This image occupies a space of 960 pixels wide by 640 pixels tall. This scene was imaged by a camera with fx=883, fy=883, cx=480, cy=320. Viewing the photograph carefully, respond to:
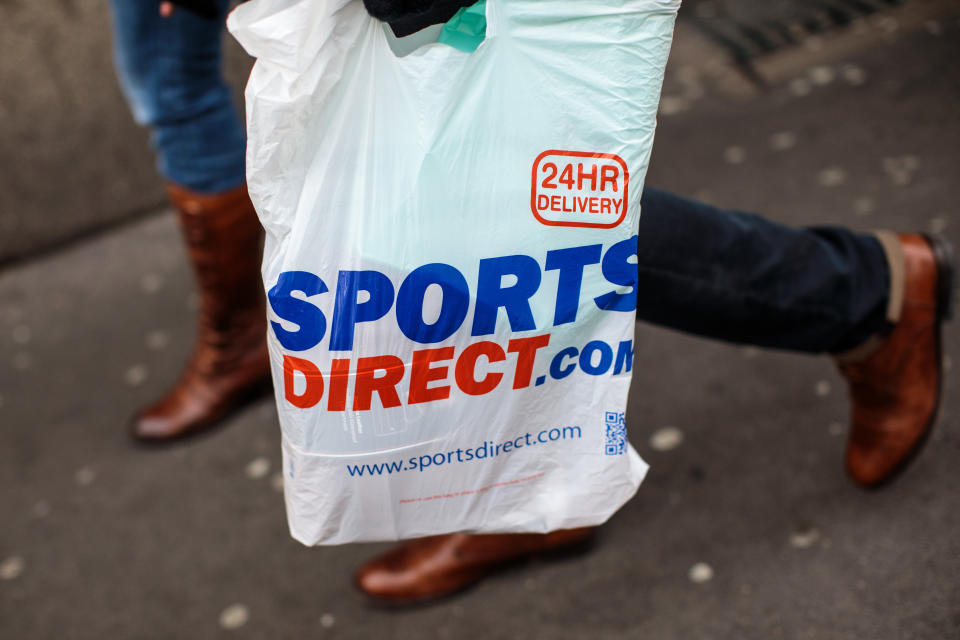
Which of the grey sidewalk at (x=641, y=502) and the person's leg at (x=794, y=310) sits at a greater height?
the person's leg at (x=794, y=310)

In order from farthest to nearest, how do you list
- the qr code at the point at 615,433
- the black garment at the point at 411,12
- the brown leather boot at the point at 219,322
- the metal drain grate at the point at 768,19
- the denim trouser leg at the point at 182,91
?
the metal drain grate at the point at 768,19 → the brown leather boot at the point at 219,322 → the denim trouser leg at the point at 182,91 → the qr code at the point at 615,433 → the black garment at the point at 411,12

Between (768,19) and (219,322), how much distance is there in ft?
8.22

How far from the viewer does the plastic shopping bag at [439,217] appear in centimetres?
104

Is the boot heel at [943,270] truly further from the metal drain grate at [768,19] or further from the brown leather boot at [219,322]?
the metal drain grate at [768,19]

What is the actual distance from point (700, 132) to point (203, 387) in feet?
5.93

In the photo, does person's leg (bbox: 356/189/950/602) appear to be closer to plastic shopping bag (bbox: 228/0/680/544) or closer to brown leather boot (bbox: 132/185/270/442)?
plastic shopping bag (bbox: 228/0/680/544)

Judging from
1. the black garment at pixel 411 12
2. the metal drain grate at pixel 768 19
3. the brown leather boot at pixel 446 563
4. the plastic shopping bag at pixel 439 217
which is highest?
the black garment at pixel 411 12

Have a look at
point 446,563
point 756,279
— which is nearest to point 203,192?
point 446,563

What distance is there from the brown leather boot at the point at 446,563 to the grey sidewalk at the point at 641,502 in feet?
0.12

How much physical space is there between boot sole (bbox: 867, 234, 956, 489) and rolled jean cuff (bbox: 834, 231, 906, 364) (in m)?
0.07

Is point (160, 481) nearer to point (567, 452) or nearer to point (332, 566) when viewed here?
point (332, 566)

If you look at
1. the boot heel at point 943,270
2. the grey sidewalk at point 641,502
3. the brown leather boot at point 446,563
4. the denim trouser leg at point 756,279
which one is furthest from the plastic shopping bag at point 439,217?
the boot heel at point 943,270

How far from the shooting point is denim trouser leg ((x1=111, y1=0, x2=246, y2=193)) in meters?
1.79

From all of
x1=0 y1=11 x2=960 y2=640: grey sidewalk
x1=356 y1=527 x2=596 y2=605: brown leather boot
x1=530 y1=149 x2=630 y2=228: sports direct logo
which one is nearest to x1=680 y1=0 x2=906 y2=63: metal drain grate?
x1=0 y1=11 x2=960 y2=640: grey sidewalk
